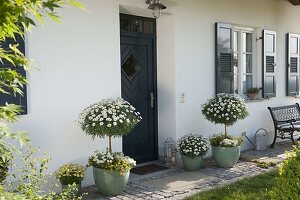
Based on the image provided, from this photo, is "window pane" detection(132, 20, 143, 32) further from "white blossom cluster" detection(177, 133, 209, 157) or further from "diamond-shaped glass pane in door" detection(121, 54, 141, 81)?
"white blossom cluster" detection(177, 133, 209, 157)

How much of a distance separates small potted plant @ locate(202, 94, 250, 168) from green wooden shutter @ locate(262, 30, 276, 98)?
2123 mm

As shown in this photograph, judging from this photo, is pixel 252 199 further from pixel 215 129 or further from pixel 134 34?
pixel 134 34

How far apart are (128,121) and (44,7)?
2.89m

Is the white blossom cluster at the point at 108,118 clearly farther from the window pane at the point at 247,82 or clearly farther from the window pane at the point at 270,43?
the window pane at the point at 270,43

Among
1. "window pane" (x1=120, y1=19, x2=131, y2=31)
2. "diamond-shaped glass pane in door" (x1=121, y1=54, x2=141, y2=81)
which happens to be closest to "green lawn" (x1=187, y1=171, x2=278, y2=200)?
"diamond-shaped glass pane in door" (x1=121, y1=54, x2=141, y2=81)

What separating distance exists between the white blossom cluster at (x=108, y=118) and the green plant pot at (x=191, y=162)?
150 centimetres

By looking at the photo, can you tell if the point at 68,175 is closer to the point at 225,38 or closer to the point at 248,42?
the point at 225,38

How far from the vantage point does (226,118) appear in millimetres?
5680

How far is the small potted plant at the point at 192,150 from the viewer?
5.51 metres

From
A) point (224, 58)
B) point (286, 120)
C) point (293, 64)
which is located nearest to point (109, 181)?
point (224, 58)

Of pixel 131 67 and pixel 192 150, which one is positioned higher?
pixel 131 67

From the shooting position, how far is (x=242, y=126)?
725 cm

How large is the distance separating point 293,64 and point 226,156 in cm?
389

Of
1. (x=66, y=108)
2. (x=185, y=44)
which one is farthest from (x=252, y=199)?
(x=185, y=44)
